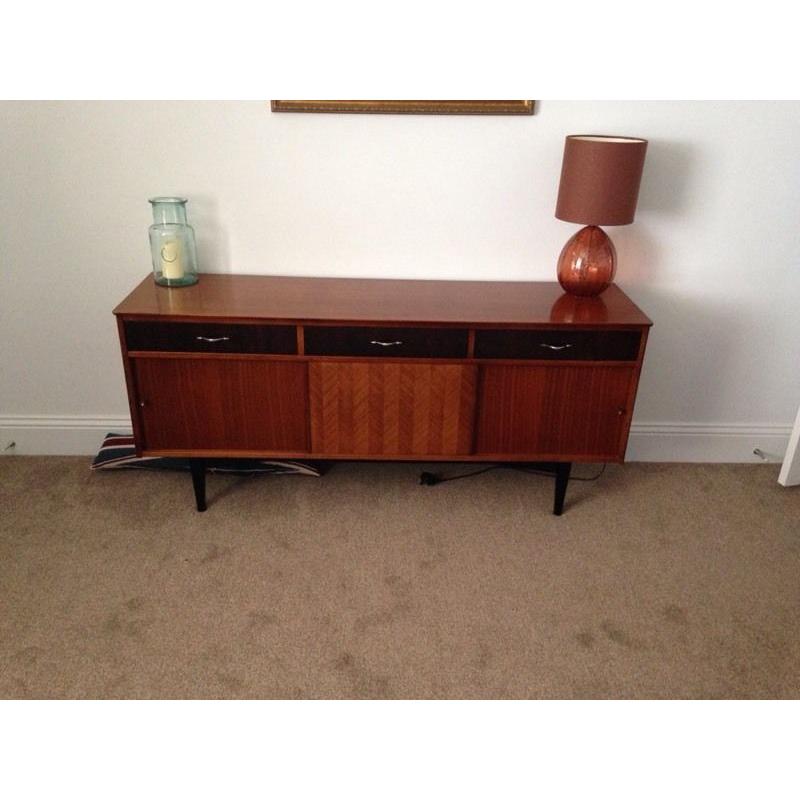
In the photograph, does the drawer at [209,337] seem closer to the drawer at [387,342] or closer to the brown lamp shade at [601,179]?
the drawer at [387,342]

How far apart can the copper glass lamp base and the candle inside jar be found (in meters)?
1.20

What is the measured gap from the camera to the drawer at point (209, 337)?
1.85 meters

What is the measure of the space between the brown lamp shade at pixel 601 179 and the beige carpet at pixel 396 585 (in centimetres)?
98

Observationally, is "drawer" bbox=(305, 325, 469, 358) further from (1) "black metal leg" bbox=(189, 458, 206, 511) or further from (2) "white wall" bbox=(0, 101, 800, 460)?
(1) "black metal leg" bbox=(189, 458, 206, 511)

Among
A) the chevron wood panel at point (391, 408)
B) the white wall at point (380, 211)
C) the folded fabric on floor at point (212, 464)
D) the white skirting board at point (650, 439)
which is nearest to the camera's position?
the chevron wood panel at point (391, 408)

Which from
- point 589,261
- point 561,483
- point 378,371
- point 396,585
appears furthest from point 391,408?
point 589,261

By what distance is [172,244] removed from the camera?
6.61ft

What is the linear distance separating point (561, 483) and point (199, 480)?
1194 millimetres

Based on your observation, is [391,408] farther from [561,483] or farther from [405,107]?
[405,107]

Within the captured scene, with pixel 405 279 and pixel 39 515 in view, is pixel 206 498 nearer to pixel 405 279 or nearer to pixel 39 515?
pixel 39 515

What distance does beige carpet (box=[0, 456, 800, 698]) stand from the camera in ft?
5.36

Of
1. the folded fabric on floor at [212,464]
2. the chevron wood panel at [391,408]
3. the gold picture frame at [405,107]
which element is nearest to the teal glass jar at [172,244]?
the gold picture frame at [405,107]

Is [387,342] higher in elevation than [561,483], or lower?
higher
